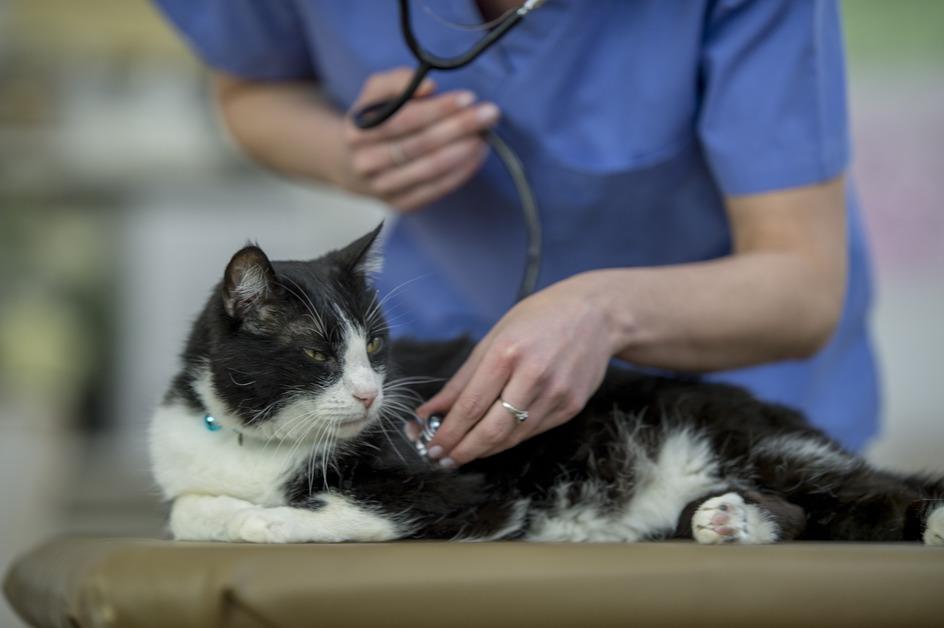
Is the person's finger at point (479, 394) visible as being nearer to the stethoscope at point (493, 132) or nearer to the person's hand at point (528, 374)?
the person's hand at point (528, 374)

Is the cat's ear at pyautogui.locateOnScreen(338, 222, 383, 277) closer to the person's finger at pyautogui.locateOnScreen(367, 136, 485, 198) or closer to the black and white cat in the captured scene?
the black and white cat

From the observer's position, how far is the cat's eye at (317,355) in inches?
34.5

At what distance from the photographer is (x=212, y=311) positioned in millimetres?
913

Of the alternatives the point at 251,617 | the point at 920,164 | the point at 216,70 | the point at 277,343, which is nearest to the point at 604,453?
the point at 277,343

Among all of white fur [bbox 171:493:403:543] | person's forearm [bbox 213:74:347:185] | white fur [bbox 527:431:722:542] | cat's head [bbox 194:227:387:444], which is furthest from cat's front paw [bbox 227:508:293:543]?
person's forearm [bbox 213:74:347:185]

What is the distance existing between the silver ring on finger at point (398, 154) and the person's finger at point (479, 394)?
1.22 feet

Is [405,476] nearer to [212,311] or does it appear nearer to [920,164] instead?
[212,311]

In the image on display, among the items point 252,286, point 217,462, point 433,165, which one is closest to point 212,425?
point 217,462

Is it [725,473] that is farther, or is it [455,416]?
[725,473]

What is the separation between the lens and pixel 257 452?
35.1 inches

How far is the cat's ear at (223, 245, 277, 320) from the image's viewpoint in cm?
83

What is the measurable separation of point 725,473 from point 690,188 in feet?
1.17

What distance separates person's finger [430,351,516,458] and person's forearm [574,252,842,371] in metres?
0.12

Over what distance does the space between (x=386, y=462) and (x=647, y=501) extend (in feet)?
0.92
